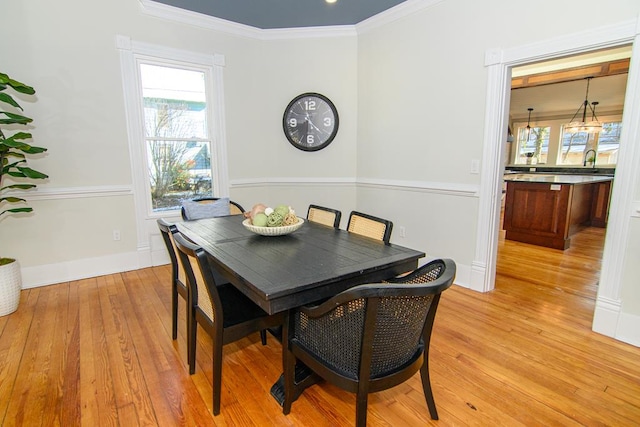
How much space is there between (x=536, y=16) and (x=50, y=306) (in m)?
4.57

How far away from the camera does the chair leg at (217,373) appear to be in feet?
5.26

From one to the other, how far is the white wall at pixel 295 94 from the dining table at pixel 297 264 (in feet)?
5.50

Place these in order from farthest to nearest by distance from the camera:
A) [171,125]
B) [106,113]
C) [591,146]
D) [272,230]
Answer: [591,146] → [171,125] → [106,113] → [272,230]

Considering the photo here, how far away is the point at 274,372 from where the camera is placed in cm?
198

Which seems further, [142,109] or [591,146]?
[591,146]

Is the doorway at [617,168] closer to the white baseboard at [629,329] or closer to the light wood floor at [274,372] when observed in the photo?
the white baseboard at [629,329]

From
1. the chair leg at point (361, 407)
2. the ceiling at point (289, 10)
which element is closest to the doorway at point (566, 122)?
the ceiling at point (289, 10)

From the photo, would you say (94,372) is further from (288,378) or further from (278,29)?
(278,29)

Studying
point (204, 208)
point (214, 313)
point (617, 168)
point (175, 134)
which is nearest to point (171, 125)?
point (175, 134)

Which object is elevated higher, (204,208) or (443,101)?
(443,101)

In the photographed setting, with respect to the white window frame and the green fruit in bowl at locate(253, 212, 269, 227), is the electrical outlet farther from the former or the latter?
the white window frame

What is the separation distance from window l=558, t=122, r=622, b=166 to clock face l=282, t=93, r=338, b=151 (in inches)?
258

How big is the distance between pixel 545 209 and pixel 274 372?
4295 mm

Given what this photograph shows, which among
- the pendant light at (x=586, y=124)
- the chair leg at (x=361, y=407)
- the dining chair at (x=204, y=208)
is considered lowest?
the chair leg at (x=361, y=407)
